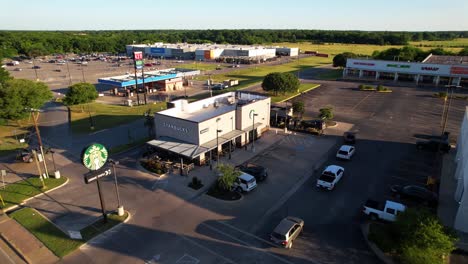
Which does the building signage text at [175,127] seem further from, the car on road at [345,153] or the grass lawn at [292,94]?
the grass lawn at [292,94]

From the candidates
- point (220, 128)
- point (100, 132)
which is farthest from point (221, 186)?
point (100, 132)

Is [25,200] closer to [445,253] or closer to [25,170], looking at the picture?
[25,170]

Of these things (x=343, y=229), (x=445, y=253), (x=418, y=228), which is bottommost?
(x=343, y=229)

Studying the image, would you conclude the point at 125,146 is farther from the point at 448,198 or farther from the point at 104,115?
the point at 448,198

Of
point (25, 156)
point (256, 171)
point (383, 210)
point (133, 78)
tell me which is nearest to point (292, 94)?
point (133, 78)

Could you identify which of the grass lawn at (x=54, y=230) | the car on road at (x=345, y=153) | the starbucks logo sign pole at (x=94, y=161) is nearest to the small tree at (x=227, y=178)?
the grass lawn at (x=54, y=230)

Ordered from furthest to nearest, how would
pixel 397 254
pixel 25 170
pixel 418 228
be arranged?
pixel 25 170 < pixel 397 254 < pixel 418 228

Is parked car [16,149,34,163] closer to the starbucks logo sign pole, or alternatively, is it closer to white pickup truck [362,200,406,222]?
the starbucks logo sign pole
